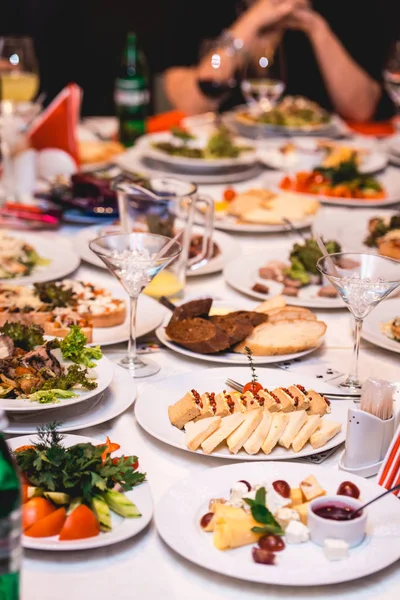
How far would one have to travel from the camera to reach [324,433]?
60.0 inches

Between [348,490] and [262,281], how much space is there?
3.62ft

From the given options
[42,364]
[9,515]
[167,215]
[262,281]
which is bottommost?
[262,281]

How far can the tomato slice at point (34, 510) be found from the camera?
4.01ft

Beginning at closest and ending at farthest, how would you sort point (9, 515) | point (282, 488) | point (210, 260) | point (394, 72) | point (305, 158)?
1. point (9, 515)
2. point (282, 488)
3. point (210, 260)
4. point (305, 158)
5. point (394, 72)

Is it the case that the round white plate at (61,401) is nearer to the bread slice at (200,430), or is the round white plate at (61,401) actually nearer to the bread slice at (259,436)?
the bread slice at (200,430)

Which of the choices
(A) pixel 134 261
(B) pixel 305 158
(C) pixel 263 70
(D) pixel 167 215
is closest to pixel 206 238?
(D) pixel 167 215

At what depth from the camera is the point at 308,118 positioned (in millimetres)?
4059

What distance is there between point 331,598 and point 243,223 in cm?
179

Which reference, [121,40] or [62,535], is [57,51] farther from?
[62,535]

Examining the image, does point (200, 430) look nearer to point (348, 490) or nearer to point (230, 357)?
point (348, 490)

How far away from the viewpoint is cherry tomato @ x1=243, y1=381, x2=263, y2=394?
5.36 feet

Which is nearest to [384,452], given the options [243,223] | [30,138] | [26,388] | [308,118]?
[26,388]

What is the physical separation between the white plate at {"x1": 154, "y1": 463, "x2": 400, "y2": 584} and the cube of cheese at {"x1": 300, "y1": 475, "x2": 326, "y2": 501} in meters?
0.04

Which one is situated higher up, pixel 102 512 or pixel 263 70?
pixel 263 70
